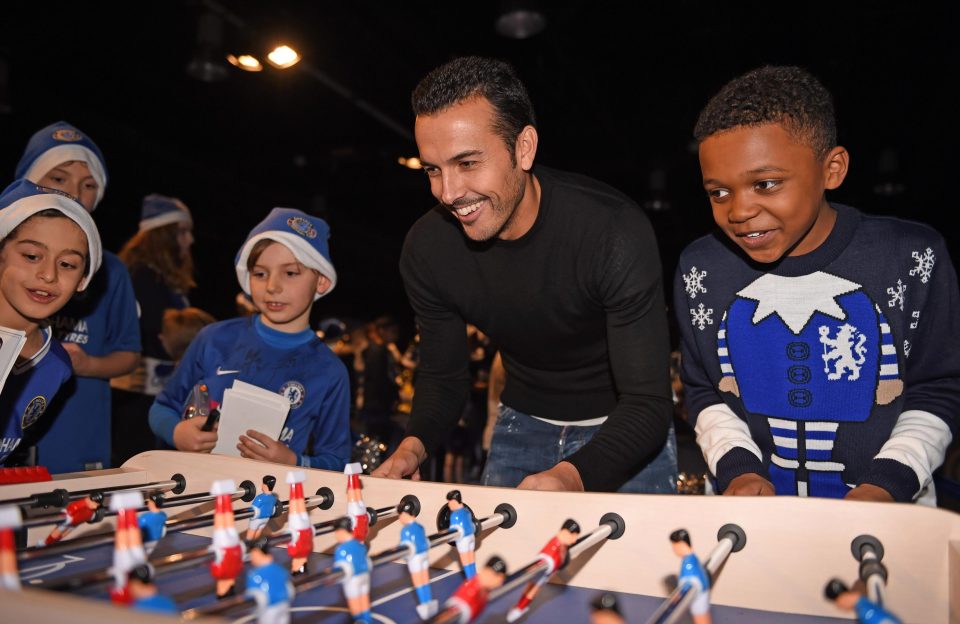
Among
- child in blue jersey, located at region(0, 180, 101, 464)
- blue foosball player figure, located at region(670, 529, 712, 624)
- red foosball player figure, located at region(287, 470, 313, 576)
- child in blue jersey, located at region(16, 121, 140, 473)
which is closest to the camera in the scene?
blue foosball player figure, located at region(670, 529, 712, 624)

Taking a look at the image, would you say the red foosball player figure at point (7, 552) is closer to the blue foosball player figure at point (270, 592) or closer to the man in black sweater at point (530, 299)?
the blue foosball player figure at point (270, 592)

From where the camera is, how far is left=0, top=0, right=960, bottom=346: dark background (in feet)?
18.9

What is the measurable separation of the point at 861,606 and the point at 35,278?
207 cm

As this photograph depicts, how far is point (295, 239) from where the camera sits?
2.45 metres

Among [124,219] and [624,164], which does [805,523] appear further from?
[624,164]

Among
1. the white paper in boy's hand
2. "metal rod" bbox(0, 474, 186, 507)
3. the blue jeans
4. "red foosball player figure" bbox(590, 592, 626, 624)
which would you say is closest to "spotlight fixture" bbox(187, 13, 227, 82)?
the white paper in boy's hand

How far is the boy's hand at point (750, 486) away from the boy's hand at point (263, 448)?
1277 millimetres

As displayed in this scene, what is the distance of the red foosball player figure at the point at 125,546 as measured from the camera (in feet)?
3.06

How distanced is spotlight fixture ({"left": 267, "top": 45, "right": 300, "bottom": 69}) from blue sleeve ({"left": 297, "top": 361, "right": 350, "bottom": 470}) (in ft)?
11.1

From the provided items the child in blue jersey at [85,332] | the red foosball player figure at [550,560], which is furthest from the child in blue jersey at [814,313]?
the child in blue jersey at [85,332]

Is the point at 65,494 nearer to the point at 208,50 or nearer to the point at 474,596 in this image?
the point at 474,596

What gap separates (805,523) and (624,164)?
9.10m

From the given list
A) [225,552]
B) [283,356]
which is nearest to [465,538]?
[225,552]

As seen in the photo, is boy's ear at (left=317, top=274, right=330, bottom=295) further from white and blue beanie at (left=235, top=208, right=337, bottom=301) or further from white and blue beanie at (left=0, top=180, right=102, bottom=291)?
white and blue beanie at (left=0, top=180, right=102, bottom=291)
